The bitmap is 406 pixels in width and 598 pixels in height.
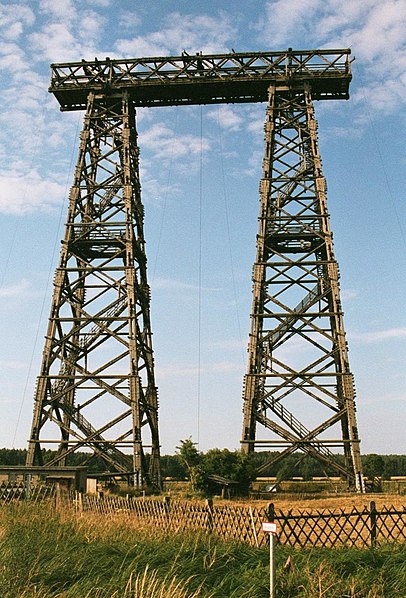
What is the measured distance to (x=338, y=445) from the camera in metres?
28.0

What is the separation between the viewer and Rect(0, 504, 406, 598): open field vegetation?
7551 mm

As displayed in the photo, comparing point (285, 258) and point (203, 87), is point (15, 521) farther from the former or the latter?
point (203, 87)

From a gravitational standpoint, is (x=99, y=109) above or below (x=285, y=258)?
above

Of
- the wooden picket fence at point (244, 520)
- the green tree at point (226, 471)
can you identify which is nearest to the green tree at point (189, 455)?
the green tree at point (226, 471)

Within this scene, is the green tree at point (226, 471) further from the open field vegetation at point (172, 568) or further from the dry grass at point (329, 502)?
the open field vegetation at point (172, 568)

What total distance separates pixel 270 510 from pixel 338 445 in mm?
18362

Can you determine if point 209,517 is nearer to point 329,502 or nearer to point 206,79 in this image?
point 329,502

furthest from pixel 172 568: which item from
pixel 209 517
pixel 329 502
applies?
pixel 329 502

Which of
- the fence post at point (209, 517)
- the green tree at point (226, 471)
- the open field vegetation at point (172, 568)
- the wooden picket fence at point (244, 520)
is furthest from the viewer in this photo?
the green tree at point (226, 471)

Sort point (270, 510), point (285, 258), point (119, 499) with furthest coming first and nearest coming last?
1. point (285, 258)
2. point (119, 499)
3. point (270, 510)

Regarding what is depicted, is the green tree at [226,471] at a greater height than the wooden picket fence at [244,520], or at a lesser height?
greater

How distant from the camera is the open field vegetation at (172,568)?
297 inches

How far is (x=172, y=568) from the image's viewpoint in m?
7.92

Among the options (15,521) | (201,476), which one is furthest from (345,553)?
(201,476)
